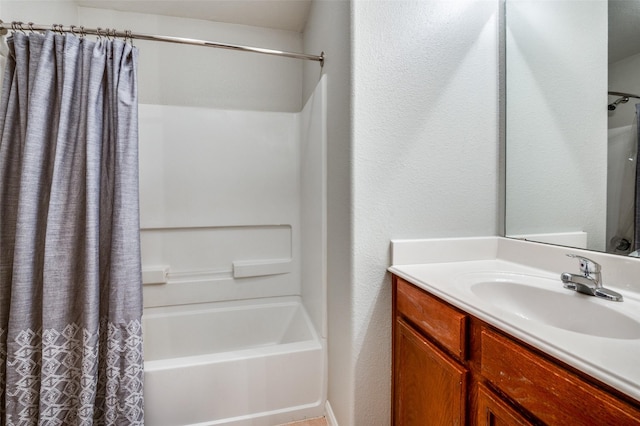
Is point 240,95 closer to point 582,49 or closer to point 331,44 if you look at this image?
point 331,44

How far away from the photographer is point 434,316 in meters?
0.86

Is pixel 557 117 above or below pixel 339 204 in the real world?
above

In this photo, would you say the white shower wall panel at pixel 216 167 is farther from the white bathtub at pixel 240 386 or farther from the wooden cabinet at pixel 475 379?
the wooden cabinet at pixel 475 379

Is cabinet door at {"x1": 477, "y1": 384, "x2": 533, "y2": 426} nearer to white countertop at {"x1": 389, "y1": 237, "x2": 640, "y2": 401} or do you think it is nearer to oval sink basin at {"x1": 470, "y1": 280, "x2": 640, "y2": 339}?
white countertop at {"x1": 389, "y1": 237, "x2": 640, "y2": 401}

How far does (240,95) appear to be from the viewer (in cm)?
208

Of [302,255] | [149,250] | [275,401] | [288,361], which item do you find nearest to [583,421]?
[288,361]

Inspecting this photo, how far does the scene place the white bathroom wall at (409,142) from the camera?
1.10 meters

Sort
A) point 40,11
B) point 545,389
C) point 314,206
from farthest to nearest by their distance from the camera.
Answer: point 314,206
point 40,11
point 545,389

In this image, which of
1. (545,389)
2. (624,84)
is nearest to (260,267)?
(545,389)

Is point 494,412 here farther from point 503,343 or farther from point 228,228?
point 228,228

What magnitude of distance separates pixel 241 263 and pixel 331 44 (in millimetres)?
1566

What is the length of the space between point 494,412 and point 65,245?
1.66m

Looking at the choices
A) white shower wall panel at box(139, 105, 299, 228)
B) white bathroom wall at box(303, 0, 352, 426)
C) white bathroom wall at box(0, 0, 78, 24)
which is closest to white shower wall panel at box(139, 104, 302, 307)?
white shower wall panel at box(139, 105, 299, 228)

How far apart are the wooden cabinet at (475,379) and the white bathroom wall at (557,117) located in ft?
2.03
